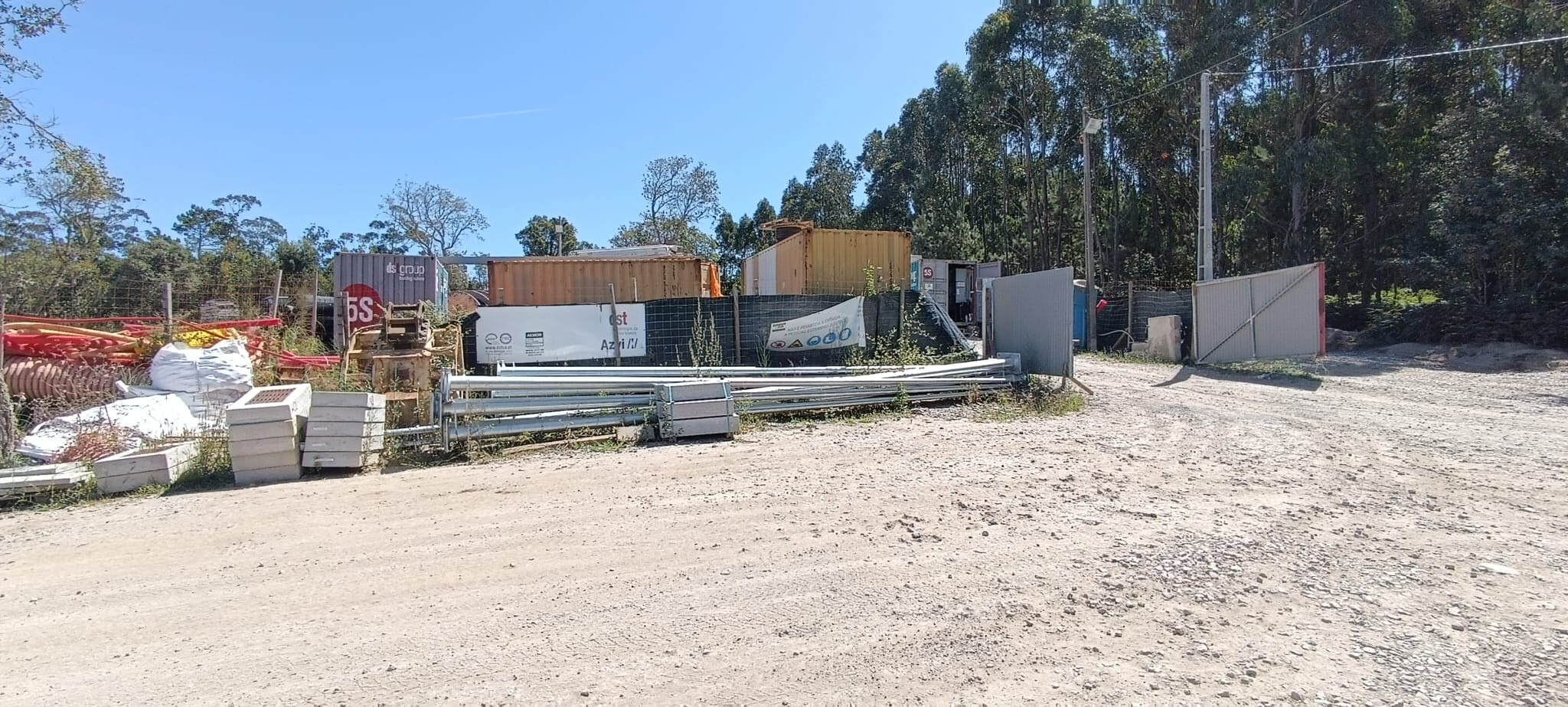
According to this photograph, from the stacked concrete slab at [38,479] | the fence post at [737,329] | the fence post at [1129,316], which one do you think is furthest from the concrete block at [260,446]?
the fence post at [1129,316]

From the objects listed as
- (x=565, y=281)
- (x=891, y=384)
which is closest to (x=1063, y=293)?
(x=891, y=384)

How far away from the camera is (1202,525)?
4.90 m

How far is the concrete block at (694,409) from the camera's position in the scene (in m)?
8.27

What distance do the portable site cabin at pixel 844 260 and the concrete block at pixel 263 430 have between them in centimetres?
953

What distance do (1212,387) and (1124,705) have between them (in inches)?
455

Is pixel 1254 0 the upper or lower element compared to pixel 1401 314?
upper

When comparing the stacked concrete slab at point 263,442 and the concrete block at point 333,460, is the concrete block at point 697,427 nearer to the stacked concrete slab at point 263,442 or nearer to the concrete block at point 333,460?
the concrete block at point 333,460

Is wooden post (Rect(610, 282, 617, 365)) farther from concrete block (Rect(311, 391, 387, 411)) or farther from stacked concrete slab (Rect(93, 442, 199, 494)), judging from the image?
stacked concrete slab (Rect(93, 442, 199, 494))

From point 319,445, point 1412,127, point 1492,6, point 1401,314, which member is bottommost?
point 319,445

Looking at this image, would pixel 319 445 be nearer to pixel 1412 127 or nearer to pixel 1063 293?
pixel 1063 293

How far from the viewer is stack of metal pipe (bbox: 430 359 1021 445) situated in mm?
7926

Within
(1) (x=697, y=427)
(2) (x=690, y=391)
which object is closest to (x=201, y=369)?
(2) (x=690, y=391)

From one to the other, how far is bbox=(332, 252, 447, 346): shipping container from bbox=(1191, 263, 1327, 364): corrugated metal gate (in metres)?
17.4

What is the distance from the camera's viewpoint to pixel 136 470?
6.57m
